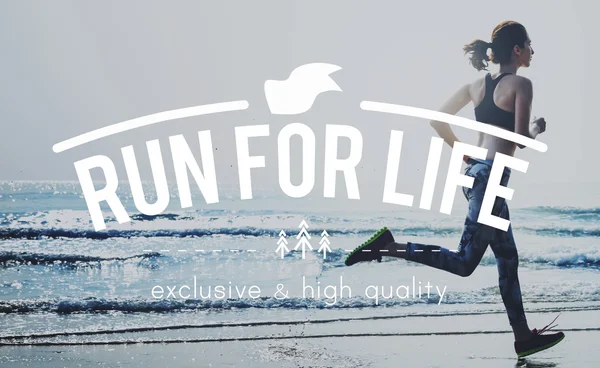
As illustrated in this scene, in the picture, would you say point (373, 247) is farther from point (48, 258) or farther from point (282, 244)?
point (48, 258)

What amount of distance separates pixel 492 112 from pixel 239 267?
75.0 inches

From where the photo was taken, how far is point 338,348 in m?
3.25

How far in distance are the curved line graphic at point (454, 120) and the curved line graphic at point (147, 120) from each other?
75 cm

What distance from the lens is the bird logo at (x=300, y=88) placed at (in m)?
3.76

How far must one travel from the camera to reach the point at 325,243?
13.9 ft

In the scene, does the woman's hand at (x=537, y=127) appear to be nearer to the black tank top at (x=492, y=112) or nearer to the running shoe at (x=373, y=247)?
the black tank top at (x=492, y=112)

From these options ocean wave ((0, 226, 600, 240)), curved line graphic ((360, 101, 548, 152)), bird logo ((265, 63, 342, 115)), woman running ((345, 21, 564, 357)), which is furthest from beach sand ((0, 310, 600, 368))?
bird logo ((265, 63, 342, 115))

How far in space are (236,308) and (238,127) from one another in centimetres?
105

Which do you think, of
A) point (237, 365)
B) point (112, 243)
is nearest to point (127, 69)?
point (112, 243)

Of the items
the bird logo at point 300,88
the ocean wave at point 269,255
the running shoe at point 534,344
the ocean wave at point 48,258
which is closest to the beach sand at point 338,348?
the running shoe at point 534,344

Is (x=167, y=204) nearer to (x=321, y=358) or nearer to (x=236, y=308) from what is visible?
(x=236, y=308)

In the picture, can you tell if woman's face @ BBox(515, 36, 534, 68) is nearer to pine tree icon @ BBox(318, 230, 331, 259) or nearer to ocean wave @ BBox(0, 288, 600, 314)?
ocean wave @ BBox(0, 288, 600, 314)

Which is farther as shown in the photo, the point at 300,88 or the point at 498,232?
the point at 300,88

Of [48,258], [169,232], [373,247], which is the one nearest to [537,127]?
[373,247]
